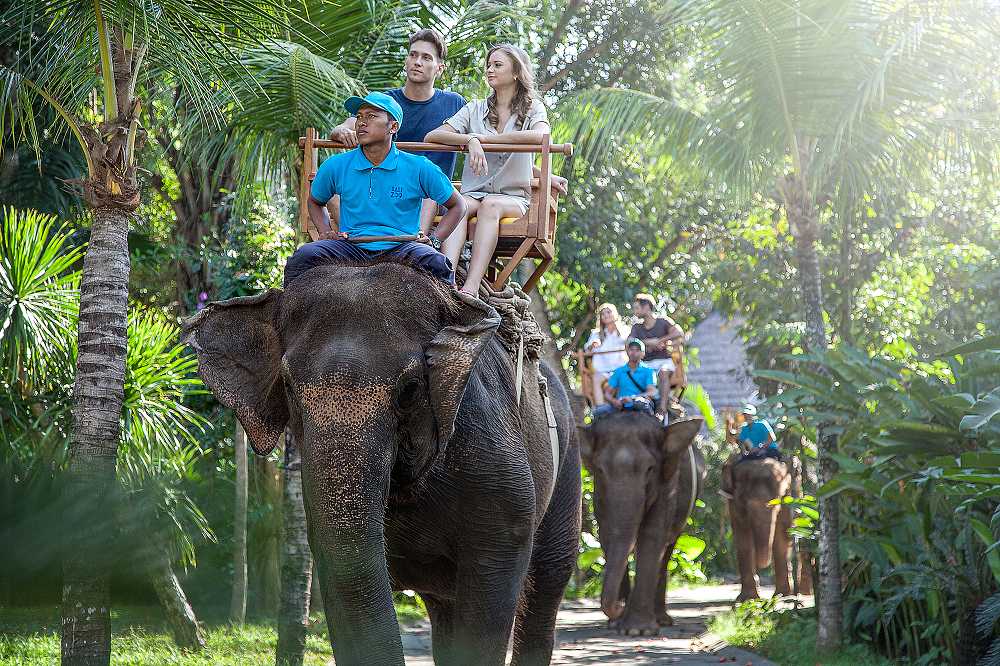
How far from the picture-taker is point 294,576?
A: 9977 mm

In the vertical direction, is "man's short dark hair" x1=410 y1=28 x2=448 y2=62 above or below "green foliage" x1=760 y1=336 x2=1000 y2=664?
above

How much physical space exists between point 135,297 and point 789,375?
10.2 m

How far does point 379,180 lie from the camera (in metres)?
5.09

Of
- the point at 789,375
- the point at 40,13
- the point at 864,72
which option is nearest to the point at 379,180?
the point at 40,13

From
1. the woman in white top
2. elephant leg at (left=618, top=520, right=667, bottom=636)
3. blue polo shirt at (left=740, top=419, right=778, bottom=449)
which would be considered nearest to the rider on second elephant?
blue polo shirt at (left=740, top=419, right=778, bottom=449)

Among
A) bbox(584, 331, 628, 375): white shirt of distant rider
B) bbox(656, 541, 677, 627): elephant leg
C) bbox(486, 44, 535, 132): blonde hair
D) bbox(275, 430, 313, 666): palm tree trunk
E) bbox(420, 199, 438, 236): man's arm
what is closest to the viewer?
bbox(420, 199, 438, 236): man's arm

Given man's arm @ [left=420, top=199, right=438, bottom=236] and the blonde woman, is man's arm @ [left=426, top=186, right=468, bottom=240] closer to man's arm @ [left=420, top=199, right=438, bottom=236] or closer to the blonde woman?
→ man's arm @ [left=420, top=199, right=438, bottom=236]

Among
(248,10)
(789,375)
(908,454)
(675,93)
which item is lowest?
(908,454)

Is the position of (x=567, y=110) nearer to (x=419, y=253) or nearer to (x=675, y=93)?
(x=675, y=93)

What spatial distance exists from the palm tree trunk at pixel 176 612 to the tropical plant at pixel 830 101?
4946 millimetres

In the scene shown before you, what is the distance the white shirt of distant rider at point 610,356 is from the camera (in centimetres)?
1411

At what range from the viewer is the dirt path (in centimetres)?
1091

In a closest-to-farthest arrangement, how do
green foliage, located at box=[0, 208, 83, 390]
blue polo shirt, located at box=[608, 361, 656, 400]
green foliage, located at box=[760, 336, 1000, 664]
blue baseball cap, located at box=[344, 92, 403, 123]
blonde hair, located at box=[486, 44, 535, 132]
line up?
blue baseball cap, located at box=[344, 92, 403, 123] < blonde hair, located at box=[486, 44, 535, 132] < green foliage, located at box=[760, 336, 1000, 664] < green foliage, located at box=[0, 208, 83, 390] < blue polo shirt, located at box=[608, 361, 656, 400]

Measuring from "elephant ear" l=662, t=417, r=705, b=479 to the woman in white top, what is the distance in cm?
114
